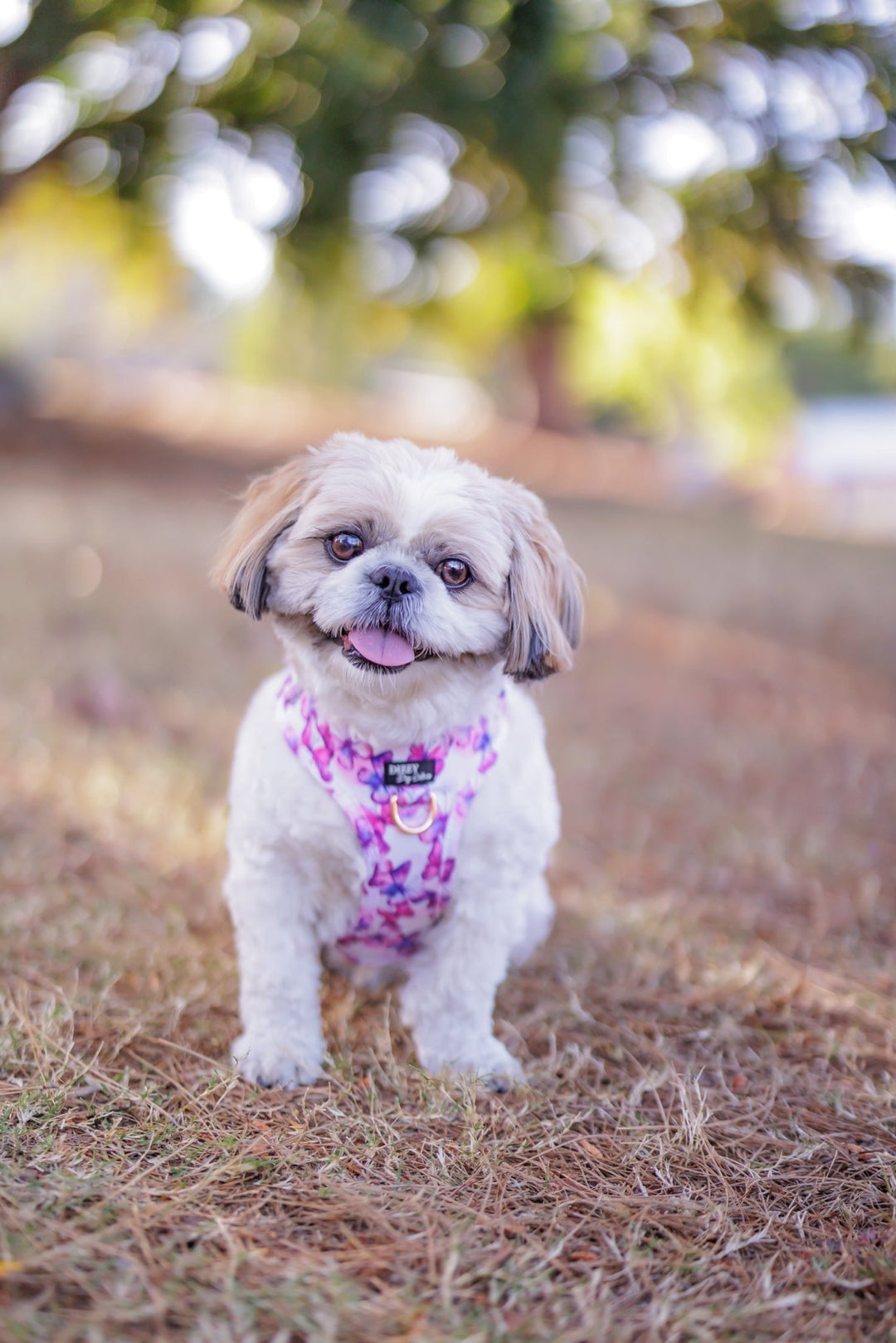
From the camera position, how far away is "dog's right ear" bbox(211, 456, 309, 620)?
2.62m

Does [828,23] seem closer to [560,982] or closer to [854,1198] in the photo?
[560,982]

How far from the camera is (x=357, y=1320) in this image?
5.76 feet

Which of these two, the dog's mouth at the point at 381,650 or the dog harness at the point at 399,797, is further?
the dog harness at the point at 399,797

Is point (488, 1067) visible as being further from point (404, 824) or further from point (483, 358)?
point (483, 358)

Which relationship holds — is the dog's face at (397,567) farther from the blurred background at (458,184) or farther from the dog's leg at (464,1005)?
the blurred background at (458,184)

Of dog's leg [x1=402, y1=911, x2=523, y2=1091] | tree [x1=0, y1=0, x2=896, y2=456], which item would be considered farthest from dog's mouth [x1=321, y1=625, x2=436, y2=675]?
tree [x1=0, y1=0, x2=896, y2=456]

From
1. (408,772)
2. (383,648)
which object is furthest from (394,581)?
(408,772)

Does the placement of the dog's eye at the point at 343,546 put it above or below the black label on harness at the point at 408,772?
above

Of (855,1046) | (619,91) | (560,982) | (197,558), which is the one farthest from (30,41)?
(855,1046)

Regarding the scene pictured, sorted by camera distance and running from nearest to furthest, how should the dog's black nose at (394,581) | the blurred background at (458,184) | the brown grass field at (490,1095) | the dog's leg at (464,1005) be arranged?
the brown grass field at (490,1095)
the dog's black nose at (394,581)
the dog's leg at (464,1005)
the blurred background at (458,184)

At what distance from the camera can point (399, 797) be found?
2.63 m

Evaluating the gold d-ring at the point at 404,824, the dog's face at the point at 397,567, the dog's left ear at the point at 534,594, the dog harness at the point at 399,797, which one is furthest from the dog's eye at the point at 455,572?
the gold d-ring at the point at 404,824

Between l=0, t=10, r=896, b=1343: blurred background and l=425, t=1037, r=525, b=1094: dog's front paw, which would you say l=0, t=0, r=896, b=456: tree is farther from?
l=425, t=1037, r=525, b=1094: dog's front paw

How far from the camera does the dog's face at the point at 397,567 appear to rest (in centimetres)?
Answer: 246
